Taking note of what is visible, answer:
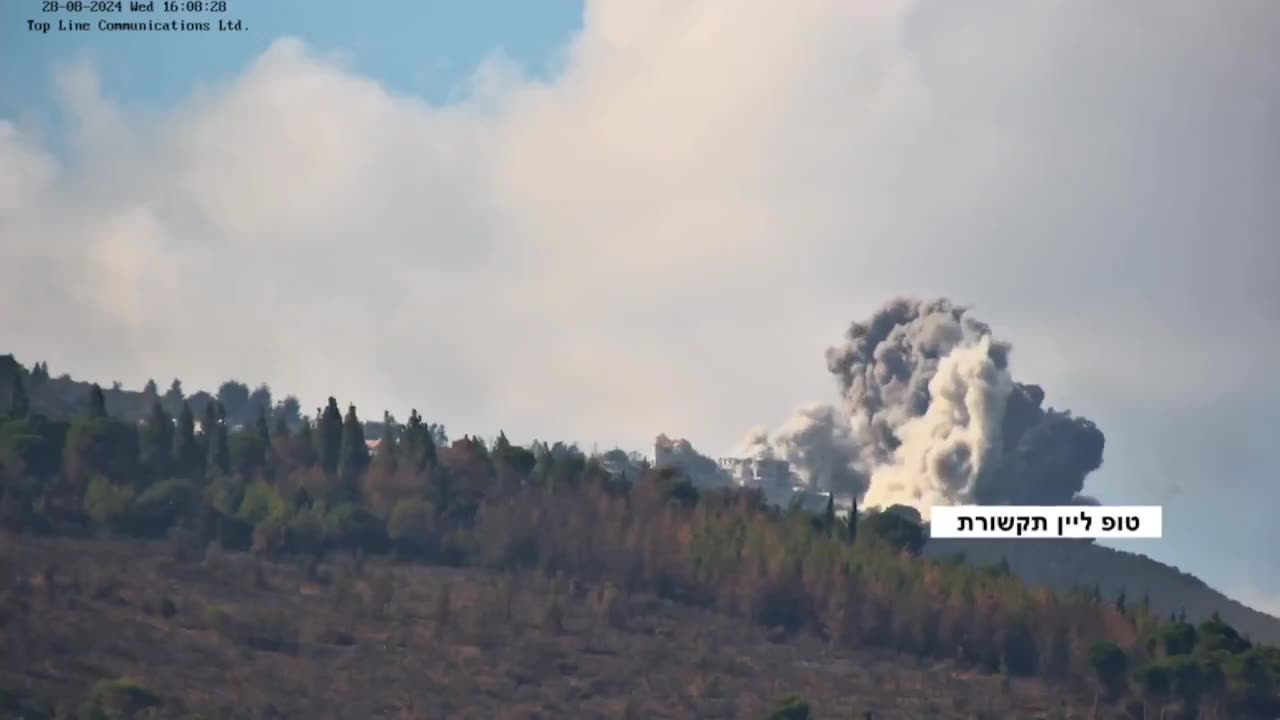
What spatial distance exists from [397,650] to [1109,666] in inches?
2135

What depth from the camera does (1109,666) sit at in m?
174

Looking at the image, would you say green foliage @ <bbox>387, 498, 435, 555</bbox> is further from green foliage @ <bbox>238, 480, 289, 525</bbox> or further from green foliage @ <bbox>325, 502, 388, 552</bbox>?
green foliage @ <bbox>238, 480, 289, 525</bbox>

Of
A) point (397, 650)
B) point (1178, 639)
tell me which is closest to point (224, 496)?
point (397, 650)

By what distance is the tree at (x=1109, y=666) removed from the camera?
567 feet

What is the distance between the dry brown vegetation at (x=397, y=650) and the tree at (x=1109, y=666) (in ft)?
10.5

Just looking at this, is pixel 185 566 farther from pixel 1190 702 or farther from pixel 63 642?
pixel 1190 702

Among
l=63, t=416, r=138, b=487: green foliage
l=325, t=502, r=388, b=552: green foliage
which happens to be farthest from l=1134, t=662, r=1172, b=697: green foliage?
l=63, t=416, r=138, b=487: green foliage

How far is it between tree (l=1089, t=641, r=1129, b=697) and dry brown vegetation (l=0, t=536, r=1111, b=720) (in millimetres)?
3201

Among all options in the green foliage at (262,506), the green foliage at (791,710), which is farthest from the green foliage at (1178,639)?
the green foliage at (262,506)

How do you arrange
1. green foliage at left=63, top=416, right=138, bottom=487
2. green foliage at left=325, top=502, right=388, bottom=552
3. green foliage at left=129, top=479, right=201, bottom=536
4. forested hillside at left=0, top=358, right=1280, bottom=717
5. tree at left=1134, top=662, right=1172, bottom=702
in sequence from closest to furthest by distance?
tree at left=1134, top=662, right=1172, bottom=702 < forested hillside at left=0, top=358, right=1280, bottom=717 < green foliage at left=129, top=479, right=201, bottom=536 < green foliage at left=325, top=502, right=388, bottom=552 < green foliage at left=63, top=416, right=138, bottom=487

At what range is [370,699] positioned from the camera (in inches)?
5768

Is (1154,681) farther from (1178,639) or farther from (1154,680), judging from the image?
(1178,639)

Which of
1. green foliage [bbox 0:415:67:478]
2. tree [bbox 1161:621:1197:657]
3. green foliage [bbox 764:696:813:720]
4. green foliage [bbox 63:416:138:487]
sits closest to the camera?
green foliage [bbox 764:696:813:720]

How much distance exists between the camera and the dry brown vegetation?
145 metres
